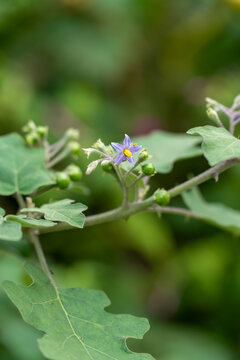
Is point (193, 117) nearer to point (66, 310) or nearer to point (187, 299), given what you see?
point (187, 299)

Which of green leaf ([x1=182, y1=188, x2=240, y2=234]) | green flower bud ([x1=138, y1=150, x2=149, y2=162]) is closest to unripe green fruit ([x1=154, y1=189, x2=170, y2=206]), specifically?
green flower bud ([x1=138, y1=150, x2=149, y2=162])

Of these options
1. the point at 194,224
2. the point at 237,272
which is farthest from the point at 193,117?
the point at 237,272

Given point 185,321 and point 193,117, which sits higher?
point 193,117

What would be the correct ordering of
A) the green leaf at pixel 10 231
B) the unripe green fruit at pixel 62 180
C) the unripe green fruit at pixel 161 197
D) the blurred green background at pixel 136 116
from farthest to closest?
the blurred green background at pixel 136 116, the unripe green fruit at pixel 62 180, the unripe green fruit at pixel 161 197, the green leaf at pixel 10 231

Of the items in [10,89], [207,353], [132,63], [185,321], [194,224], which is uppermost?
[132,63]

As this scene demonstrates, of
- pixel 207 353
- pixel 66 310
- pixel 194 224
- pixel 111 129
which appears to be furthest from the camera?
pixel 111 129

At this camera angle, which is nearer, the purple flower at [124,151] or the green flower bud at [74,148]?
the purple flower at [124,151]

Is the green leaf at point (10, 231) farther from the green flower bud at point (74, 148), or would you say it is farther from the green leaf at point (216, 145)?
the green flower bud at point (74, 148)

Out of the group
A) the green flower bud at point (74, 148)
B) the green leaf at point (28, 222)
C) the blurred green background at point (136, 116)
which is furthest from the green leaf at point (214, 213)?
the blurred green background at point (136, 116)
